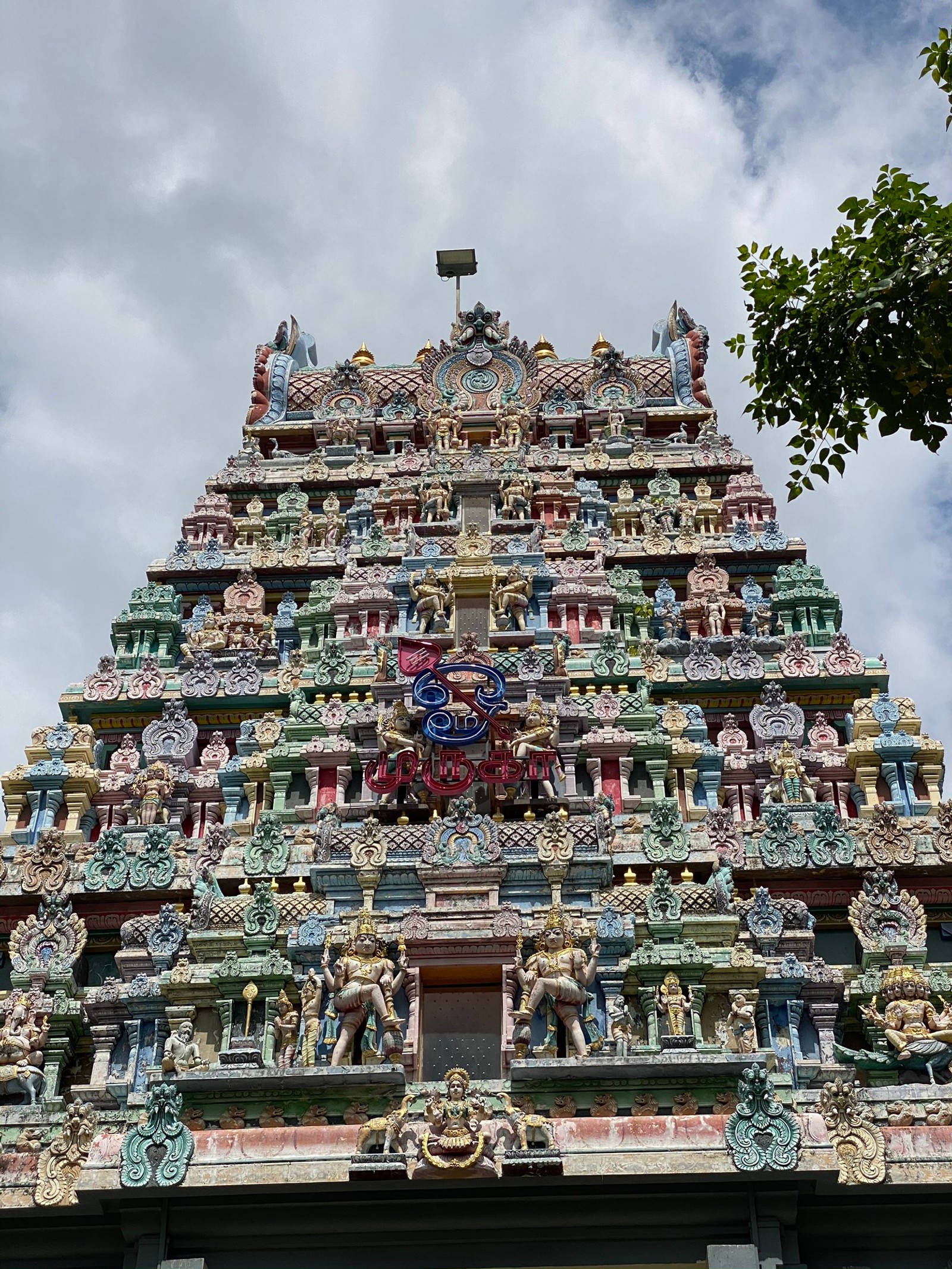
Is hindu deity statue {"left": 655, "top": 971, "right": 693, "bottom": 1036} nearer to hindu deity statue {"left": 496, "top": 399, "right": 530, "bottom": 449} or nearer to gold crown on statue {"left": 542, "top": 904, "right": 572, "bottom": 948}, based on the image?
gold crown on statue {"left": 542, "top": 904, "right": 572, "bottom": 948}

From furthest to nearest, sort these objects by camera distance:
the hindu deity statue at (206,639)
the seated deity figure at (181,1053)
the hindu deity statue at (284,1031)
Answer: the hindu deity statue at (206,639)
the hindu deity statue at (284,1031)
the seated deity figure at (181,1053)

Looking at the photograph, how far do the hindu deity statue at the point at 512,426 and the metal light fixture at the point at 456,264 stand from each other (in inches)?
348

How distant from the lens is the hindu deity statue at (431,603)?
29.0 m

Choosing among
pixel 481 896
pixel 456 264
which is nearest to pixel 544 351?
pixel 456 264

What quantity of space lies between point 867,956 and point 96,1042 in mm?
10059

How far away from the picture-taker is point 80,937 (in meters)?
23.1

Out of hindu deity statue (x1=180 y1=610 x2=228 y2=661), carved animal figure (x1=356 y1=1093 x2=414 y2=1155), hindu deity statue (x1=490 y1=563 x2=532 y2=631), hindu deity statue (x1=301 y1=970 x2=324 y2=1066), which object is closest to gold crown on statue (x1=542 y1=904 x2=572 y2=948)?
hindu deity statue (x1=301 y1=970 x2=324 y2=1066)

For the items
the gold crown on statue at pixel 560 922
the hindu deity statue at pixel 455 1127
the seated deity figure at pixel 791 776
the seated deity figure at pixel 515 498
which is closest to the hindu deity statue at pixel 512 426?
the seated deity figure at pixel 515 498

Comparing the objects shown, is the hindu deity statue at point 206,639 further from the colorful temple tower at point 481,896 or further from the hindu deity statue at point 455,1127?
the hindu deity statue at point 455,1127

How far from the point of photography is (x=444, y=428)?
3734 centimetres

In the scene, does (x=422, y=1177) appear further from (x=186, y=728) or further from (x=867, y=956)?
(x=186, y=728)

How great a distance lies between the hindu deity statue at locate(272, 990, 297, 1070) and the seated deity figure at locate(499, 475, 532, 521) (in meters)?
14.2

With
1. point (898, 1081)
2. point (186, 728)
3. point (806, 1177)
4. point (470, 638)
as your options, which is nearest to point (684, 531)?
point (470, 638)

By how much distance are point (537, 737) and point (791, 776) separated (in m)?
4.16
